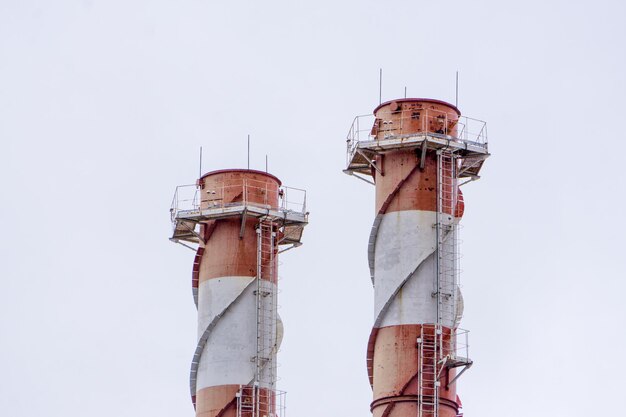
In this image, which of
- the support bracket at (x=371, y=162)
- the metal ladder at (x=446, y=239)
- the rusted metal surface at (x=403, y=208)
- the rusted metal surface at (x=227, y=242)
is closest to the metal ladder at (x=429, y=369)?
the rusted metal surface at (x=403, y=208)

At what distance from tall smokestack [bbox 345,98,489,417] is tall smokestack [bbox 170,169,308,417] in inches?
309

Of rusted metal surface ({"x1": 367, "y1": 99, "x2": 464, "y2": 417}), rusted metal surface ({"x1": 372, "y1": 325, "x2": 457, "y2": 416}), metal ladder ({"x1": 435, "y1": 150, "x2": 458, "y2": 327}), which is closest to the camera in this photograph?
rusted metal surface ({"x1": 372, "y1": 325, "x2": 457, "y2": 416})

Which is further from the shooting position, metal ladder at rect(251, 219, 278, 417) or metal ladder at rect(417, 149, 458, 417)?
metal ladder at rect(251, 219, 278, 417)

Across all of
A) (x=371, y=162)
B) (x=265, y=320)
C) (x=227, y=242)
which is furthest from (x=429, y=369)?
(x=227, y=242)

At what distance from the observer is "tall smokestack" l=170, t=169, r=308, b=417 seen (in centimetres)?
9475

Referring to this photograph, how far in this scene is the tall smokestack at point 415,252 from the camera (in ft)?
283

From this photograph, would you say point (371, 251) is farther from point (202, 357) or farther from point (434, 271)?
point (202, 357)

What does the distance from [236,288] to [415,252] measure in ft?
36.2

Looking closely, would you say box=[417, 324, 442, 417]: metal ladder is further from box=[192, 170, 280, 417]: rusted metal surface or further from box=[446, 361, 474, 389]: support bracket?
box=[192, 170, 280, 417]: rusted metal surface

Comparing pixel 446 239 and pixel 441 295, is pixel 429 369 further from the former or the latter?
pixel 446 239

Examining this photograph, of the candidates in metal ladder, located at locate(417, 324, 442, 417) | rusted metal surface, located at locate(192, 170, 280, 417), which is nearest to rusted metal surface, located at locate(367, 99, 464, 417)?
metal ladder, located at locate(417, 324, 442, 417)

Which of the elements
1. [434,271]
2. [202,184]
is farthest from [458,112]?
[202,184]

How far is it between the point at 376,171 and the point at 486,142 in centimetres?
468

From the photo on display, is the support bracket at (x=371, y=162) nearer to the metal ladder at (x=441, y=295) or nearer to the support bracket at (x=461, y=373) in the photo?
the metal ladder at (x=441, y=295)
